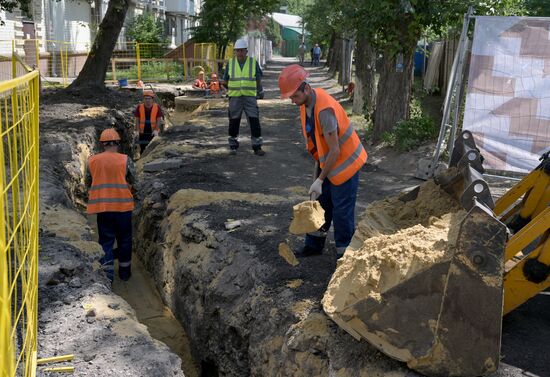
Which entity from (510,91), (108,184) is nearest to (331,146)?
(108,184)

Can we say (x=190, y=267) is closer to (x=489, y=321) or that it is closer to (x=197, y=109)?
(x=489, y=321)

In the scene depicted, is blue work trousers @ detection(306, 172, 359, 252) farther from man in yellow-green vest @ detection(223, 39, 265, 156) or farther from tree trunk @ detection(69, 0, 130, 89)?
tree trunk @ detection(69, 0, 130, 89)

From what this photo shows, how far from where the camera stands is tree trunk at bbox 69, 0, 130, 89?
16.3m

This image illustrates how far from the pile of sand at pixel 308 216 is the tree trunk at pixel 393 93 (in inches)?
278

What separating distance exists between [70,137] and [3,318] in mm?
9232

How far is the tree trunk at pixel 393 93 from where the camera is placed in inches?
431

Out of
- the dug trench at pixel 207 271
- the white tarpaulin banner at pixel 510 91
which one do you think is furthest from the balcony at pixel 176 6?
the white tarpaulin banner at pixel 510 91

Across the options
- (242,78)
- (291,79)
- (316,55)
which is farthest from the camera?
(316,55)

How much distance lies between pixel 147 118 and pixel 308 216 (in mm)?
7192

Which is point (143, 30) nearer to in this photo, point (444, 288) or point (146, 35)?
point (146, 35)

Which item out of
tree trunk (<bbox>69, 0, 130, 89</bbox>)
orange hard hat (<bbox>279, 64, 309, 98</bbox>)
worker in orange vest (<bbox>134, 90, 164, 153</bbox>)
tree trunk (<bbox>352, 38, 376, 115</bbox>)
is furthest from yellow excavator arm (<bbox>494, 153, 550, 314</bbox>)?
tree trunk (<bbox>69, 0, 130, 89</bbox>)

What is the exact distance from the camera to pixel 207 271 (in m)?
5.84

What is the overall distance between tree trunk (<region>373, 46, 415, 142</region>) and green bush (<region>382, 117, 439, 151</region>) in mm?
381

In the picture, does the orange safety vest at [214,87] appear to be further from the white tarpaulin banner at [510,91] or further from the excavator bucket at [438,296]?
the excavator bucket at [438,296]
